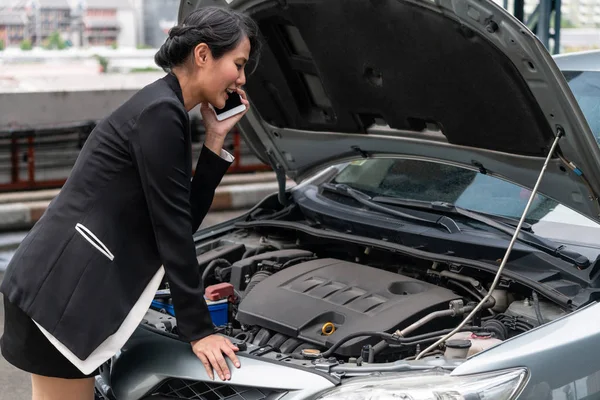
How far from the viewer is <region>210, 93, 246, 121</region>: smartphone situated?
279 centimetres

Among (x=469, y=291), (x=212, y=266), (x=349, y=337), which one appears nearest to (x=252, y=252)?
(x=212, y=266)

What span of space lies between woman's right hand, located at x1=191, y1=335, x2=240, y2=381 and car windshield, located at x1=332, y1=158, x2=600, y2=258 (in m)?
1.38

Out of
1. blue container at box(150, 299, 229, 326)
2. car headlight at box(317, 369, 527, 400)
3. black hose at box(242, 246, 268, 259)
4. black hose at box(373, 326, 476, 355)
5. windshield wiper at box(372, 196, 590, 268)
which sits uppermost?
windshield wiper at box(372, 196, 590, 268)

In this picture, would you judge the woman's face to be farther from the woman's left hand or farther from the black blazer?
the woman's left hand

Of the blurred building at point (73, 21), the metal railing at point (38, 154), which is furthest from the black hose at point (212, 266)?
the blurred building at point (73, 21)

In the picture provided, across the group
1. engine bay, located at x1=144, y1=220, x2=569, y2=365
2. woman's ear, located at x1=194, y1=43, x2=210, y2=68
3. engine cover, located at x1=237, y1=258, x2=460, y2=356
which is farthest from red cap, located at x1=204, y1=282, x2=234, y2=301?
woman's ear, located at x1=194, y1=43, x2=210, y2=68

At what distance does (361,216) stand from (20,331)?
165 centimetres

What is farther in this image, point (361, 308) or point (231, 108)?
point (361, 308)

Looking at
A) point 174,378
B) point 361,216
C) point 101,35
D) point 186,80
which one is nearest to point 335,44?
point 361,216

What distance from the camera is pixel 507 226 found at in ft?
10.7

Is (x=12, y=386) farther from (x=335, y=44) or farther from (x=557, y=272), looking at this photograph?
(x=557, y=272)

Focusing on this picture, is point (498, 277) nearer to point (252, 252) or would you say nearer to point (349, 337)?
point (349, 337)

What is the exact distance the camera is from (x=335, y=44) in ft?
11.0

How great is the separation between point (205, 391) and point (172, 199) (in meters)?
0.62
